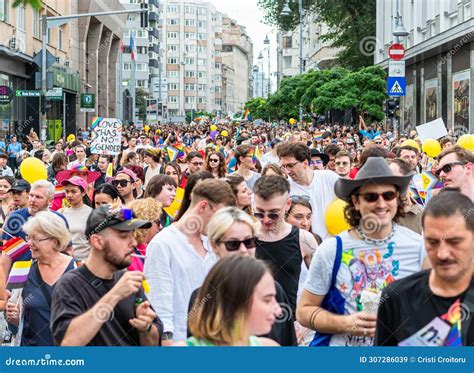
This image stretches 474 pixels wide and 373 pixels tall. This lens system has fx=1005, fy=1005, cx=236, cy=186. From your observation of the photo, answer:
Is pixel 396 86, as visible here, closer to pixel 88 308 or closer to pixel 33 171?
pixel 33 171

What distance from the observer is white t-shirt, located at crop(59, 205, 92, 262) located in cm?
931

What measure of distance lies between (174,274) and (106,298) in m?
1.11

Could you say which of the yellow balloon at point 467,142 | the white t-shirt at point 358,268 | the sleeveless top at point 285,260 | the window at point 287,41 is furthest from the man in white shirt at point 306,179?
the window at point 287,41

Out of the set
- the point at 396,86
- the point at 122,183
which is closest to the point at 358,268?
the point at 122,183

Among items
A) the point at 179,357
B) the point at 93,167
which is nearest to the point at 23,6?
the point at 179,357

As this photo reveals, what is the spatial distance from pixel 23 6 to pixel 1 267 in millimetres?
2491

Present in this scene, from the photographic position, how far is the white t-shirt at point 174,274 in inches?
232

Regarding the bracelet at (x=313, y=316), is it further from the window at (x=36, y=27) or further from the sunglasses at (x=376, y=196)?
the window at (x=36, y=27)

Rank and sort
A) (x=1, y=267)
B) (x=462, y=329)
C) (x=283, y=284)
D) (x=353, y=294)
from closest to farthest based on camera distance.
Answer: (x=462, y=329) → (x=353, y=294) → (x=283, y=284) → (x=1, y=267)

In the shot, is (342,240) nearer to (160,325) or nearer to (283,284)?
(160,325)

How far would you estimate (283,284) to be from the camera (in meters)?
6.62

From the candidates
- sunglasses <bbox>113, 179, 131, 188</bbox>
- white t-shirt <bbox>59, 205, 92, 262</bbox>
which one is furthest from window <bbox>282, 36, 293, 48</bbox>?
white t-shirt <bbox>59, 205, 92, 262</bbox>

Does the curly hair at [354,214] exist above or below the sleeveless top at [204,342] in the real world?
above

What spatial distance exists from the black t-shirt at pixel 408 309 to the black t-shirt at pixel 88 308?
4.55ft
